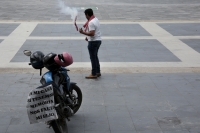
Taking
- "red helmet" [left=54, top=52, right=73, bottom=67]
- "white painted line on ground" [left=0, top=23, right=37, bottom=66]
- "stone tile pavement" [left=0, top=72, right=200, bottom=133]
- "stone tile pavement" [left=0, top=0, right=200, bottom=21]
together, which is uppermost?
"red helmet" [left=54, top=52, right=73, bottom=67]

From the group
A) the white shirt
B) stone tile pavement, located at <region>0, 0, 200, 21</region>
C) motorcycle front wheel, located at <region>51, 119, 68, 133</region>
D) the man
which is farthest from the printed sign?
stone tile pavement, located at <region>0, 0, 200, 21</region>

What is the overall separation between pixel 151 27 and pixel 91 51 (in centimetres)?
766

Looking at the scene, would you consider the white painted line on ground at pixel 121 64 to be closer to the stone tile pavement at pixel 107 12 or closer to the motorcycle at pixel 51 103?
the motorcycle at pixel 51 103

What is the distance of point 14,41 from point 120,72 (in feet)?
16.1

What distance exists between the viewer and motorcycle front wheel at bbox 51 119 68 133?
5656 millimetres

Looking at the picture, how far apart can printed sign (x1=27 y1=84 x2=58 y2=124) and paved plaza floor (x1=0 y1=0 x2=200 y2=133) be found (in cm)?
65

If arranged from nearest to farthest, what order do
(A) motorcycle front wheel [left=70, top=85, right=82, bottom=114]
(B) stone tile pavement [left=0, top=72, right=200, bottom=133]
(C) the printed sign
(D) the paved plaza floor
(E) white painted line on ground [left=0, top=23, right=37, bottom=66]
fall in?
(C) the printed sign < (B) stone tile pavement [left=0, top=72, right=200, bottom=133] < (D) the paved plaza floor < (A) motorcycle front wheel [left=70, top=85, right=82, bottom=114] < (E) white painted line on ground [left=0, top=23, right=37, bottom=66]

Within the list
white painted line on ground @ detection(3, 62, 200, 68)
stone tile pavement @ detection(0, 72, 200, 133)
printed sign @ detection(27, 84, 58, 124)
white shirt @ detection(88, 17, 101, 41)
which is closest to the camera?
printed sign @ detection(27, 84, 58, 124)

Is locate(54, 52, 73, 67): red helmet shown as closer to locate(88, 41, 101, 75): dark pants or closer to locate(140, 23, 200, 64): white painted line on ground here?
locate(88, 41, 101, 75): dark pants

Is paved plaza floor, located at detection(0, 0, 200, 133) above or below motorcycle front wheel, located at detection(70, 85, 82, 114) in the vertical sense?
below

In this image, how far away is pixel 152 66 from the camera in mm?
10055

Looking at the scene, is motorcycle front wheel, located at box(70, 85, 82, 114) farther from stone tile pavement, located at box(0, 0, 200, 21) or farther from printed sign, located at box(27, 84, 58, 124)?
stone tile pavement, located at box(0, 0, 200, 21)

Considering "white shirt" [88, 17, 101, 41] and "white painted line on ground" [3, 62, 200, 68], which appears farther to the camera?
"white painted line on ground" [3, 62, 200, 68]

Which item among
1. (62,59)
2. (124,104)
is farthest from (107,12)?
(62,59)
